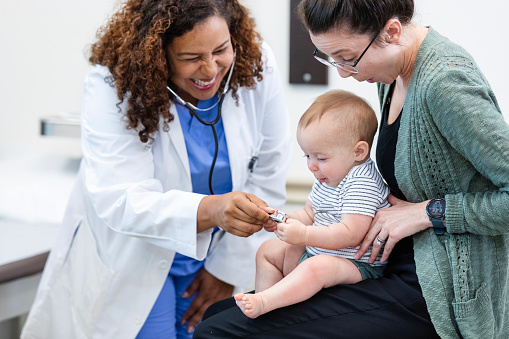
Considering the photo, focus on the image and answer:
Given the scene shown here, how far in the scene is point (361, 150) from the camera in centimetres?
129

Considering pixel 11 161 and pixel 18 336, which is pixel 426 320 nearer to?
pixel 18 336

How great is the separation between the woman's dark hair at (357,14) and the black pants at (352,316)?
1.64ft

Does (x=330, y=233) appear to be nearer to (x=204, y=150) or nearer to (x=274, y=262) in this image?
(x=274, y=262)

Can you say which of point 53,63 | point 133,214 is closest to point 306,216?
point 133,214

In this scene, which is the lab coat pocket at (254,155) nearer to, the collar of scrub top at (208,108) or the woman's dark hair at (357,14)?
the collar of scrub top at (208,108)

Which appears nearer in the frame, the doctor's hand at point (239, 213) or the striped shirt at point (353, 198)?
the striped shirt at point (353, 198)

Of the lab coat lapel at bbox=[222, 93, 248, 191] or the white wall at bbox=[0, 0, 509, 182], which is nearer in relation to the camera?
the lab coat lapel at bbox=[222, 93, 248, 191]

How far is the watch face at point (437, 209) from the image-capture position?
1.15 meters

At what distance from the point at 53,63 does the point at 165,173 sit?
150 centimetres

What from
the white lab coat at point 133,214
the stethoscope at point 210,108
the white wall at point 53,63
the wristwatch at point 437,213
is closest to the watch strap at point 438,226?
the wristwatch at point 437,213

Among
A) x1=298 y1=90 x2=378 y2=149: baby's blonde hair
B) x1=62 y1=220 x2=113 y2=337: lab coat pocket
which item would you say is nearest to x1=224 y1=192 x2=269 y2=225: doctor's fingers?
x1=298 y1=90 x2=378 y2=149: baby's blonde hair

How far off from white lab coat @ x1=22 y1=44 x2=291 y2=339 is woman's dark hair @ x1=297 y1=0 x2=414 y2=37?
1.90ft

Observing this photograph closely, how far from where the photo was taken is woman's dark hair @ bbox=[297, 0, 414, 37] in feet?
3.73

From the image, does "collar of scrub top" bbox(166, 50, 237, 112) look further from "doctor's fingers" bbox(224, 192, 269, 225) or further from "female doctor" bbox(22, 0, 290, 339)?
"doctor's fingers" bbox(224, 192, 269, 225)
